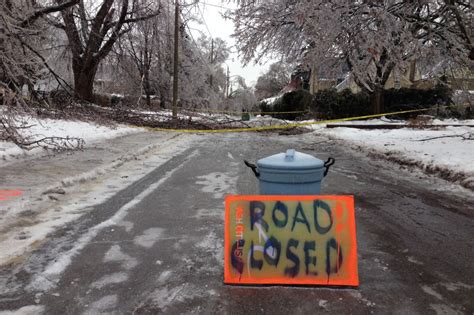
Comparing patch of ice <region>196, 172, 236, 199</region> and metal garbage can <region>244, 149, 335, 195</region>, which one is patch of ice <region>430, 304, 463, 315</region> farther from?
patch of ice <region>196, 172, 236, 199</region>

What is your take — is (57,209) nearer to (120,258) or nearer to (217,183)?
(120,258)

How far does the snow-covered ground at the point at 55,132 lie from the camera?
10414 millimetres

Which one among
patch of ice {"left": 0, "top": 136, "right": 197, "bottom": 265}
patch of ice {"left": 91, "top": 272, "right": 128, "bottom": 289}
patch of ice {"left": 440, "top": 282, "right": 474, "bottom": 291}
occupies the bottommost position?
patch of ice {"left": 91, "top": 272, "right": 128, "bottom": 289}

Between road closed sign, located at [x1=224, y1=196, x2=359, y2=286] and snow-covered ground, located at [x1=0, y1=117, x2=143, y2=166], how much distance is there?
757 centimetres

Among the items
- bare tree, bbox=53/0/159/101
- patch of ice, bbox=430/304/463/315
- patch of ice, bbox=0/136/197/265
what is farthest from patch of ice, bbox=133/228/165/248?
bare tree, bbox=53/0/159/101

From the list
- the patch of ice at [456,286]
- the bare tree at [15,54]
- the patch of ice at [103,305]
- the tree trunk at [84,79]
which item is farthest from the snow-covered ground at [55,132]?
the patch of ice at [456,286]

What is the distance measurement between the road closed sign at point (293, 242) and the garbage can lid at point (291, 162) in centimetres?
28

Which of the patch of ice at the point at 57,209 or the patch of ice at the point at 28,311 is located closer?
the patch of ice at the point at 28,311

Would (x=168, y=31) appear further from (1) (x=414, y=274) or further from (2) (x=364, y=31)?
(1) (x=414, y=274)

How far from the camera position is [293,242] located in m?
3.87

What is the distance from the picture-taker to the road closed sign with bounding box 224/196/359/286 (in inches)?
150

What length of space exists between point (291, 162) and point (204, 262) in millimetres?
1271

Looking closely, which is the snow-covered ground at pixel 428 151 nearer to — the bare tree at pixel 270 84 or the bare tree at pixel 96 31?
the bare tree at pixel 96 31

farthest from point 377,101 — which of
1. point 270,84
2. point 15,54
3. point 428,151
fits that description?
point 270,84
